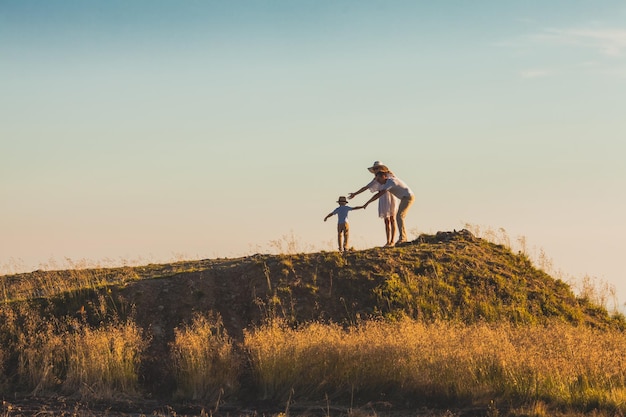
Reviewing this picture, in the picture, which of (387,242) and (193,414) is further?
(387,242)

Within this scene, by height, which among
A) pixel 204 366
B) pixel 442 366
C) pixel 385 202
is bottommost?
pixel 442 366

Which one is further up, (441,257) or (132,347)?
(441,257)

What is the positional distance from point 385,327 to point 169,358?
Result: 14.7ft

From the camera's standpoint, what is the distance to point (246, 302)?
2067 centimetres

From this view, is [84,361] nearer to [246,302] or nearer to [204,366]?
[204,366]

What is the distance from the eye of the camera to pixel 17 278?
25969mm

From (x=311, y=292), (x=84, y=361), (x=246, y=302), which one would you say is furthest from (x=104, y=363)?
(x=311, y=292)

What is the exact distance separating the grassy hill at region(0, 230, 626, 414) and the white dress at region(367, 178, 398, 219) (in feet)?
3.39

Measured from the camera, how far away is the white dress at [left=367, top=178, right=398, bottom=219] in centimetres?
2392

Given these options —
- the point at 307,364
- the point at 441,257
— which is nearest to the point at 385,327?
the point at 307,364

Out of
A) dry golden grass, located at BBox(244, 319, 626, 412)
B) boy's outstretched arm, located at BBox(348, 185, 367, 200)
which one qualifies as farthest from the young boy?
dry golden grass, located at BBox(244, 319, 626, 412)

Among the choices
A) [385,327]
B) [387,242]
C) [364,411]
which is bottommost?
[364,411]

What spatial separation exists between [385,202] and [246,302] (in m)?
5.42

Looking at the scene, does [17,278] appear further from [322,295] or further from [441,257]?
[441,257]
